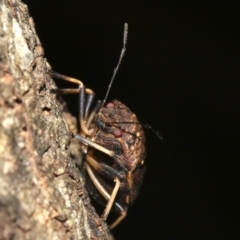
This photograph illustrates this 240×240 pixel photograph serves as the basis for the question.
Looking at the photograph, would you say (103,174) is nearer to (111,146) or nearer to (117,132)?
(111,146)

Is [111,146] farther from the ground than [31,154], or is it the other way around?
[31,154]

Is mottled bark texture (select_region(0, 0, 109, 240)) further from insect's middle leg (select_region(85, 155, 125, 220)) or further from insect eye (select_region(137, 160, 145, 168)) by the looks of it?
insect eye (select_region(137, 160, 145, 168))

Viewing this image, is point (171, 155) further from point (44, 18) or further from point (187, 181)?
point (44, 18)

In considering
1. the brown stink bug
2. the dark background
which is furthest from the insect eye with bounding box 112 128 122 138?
the dark background

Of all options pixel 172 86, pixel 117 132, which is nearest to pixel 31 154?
pixel 117 132

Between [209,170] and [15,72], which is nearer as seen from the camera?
[15,72]

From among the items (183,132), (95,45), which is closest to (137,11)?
(95,45)

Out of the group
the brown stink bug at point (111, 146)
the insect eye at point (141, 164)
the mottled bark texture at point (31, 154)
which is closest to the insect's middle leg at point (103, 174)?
the brown stink bug at point (111, 146)
